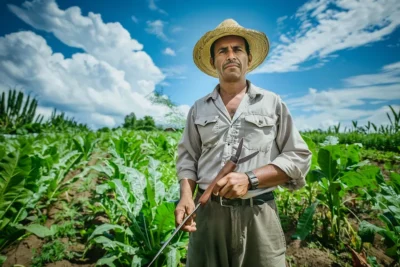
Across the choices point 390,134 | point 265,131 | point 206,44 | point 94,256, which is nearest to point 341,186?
point 265,131

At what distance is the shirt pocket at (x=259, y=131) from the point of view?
163 centimetres

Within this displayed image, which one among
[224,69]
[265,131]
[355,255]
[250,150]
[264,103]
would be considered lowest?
[355,255]

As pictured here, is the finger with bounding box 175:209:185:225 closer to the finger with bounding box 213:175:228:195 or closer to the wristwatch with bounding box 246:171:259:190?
the finger with bounding box 213:175:228:195

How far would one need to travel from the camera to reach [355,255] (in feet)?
6.86

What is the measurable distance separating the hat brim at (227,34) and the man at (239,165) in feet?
0.05

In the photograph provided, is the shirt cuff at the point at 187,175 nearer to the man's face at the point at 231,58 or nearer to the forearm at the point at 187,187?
the forearm at the point at 187,187

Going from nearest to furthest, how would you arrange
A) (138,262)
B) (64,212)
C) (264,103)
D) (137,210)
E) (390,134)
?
(264,103), (138,262), (137,210), (64,212), (390,134)

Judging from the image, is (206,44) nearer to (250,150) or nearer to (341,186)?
(250,150)

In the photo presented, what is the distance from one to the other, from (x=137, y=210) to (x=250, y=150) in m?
1.40

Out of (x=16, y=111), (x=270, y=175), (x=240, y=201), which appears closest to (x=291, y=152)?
(x=270, y=175)

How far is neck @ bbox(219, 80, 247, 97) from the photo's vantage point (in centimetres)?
182

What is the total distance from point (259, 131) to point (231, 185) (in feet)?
1.59

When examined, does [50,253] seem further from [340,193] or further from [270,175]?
[340,193]

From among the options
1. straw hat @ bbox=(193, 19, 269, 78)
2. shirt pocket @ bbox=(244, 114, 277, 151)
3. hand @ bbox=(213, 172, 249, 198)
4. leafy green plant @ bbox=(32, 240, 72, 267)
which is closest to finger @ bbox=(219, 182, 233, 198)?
hand @ bbox=(213, 172, 249, 198)
